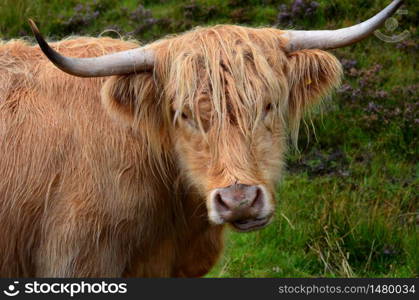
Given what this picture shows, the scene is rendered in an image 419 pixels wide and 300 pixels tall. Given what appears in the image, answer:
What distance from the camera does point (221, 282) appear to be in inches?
221

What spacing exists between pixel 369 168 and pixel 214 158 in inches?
137

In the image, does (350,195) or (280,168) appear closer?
(280,168)

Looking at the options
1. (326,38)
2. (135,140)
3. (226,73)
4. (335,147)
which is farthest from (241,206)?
(335,147)

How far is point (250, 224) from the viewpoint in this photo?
4.42m

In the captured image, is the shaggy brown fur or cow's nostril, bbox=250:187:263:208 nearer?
cow's nostril, bbox=250:187:263:208

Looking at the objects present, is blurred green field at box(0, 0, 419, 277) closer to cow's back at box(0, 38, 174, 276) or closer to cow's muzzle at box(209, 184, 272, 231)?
cow's muzzle at box(209, 184, 272, 231)

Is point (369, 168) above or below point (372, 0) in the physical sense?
below

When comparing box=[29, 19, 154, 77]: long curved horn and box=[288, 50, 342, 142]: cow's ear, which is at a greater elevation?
box=[29, 19, 154, 77]: long curved horn

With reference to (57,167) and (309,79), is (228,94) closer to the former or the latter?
(309,79)

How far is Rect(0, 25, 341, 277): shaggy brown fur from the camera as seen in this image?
464 cm

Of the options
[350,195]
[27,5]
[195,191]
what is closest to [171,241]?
[195,191]

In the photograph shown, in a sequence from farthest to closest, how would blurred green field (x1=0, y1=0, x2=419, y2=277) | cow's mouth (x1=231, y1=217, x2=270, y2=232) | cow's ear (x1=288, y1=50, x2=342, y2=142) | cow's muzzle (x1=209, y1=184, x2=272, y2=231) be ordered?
blurred green field (x1=0, y1=0, x2=419, y2=277), cow's ear (x1=288, y1=50, x2=342, y2=142), cow's mouth (x1=231, y1=217, x2=270, y2=232), cow's muzzle (x1=209, y1=184, x2=272, y2=231)

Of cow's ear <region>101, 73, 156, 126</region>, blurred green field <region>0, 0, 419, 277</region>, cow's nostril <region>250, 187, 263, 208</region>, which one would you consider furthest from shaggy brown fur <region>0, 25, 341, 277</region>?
blurred green field <region>0, 0, 419, 277</region>

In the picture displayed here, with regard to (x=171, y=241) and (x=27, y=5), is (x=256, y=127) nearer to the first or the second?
(x=171, y=241)
